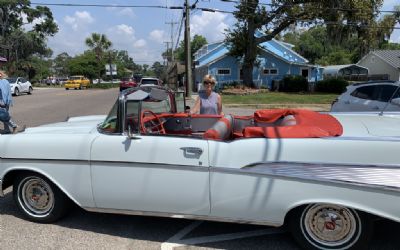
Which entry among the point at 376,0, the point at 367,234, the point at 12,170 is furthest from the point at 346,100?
the point at 376,0

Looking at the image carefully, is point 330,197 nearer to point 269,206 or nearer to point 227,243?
point 269,206

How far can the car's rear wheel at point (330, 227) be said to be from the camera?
3701 millimetres

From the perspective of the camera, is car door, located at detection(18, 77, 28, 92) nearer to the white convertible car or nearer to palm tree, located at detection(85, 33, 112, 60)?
the white convertible car

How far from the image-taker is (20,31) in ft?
217

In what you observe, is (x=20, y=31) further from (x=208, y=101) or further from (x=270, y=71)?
(x=208, y=101)

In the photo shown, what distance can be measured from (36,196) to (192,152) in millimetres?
1943

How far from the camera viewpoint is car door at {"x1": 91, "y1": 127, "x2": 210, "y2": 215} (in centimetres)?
394

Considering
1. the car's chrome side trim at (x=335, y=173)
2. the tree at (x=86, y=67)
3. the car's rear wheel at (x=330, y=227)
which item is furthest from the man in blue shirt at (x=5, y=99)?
the tree at (x=86, y=67)

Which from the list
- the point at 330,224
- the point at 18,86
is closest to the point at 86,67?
the point at 18,86

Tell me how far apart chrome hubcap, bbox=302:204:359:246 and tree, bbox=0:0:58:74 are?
6425cm

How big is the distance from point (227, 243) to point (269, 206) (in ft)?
2.16

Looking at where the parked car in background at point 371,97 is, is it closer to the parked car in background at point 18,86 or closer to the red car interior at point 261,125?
the red car interior at point 261,125

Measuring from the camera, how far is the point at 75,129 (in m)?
4.77

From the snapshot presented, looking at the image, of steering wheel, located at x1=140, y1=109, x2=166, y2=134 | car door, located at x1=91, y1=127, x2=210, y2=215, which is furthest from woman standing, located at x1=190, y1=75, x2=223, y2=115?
→ car door, located at x1=91, y1=127, x2=210, y2=215
